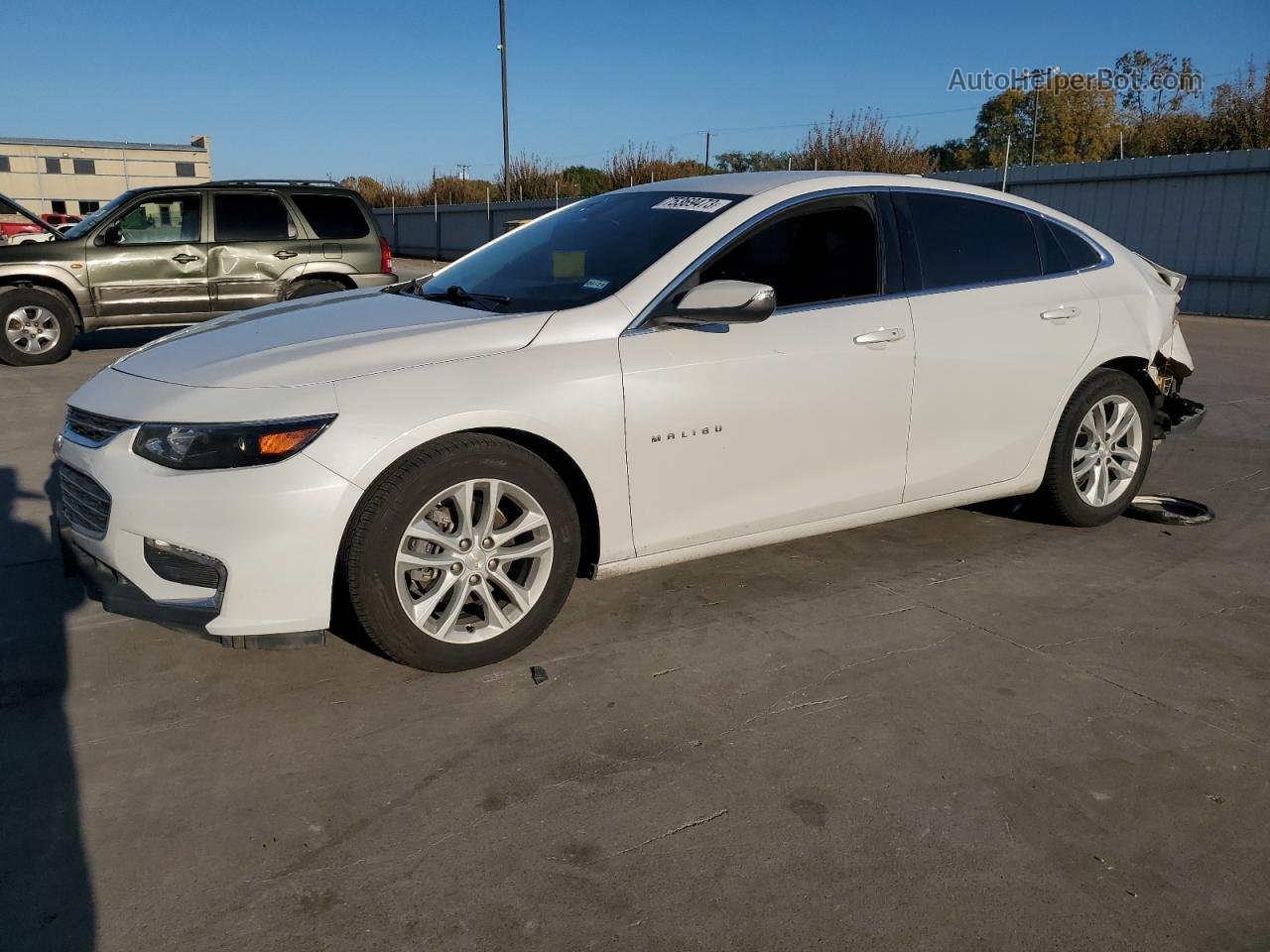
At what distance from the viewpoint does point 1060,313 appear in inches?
186

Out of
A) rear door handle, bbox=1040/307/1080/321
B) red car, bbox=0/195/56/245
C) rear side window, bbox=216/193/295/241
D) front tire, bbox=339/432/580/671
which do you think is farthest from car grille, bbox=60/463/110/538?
red car, bbox=0/195/56/245

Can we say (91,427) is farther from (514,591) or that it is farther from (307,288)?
(307,288)

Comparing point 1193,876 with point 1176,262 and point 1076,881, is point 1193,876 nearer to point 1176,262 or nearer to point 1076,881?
point 1076,881

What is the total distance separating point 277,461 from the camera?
309 centimetres

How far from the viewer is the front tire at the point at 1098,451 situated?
4.88m

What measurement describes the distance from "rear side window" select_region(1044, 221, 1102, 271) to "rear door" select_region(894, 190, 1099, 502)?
9 centimetres

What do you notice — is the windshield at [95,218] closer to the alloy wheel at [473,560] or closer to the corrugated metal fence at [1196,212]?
the alloy wheel at [473,560]

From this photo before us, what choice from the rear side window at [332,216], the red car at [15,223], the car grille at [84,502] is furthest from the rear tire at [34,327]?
the car grille at [84,502]

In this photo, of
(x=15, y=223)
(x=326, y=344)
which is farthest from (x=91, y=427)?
(x=15, y=223)

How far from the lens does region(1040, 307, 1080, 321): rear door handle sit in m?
4.67

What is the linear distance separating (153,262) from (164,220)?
457 millimetres

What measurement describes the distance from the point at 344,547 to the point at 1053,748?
224 cm

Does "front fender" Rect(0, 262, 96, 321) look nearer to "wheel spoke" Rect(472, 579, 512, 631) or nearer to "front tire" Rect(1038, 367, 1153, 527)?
"wheel spoke" Rect(472, 579, 512, 631)

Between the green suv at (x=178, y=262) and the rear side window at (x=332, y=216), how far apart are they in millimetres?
10
